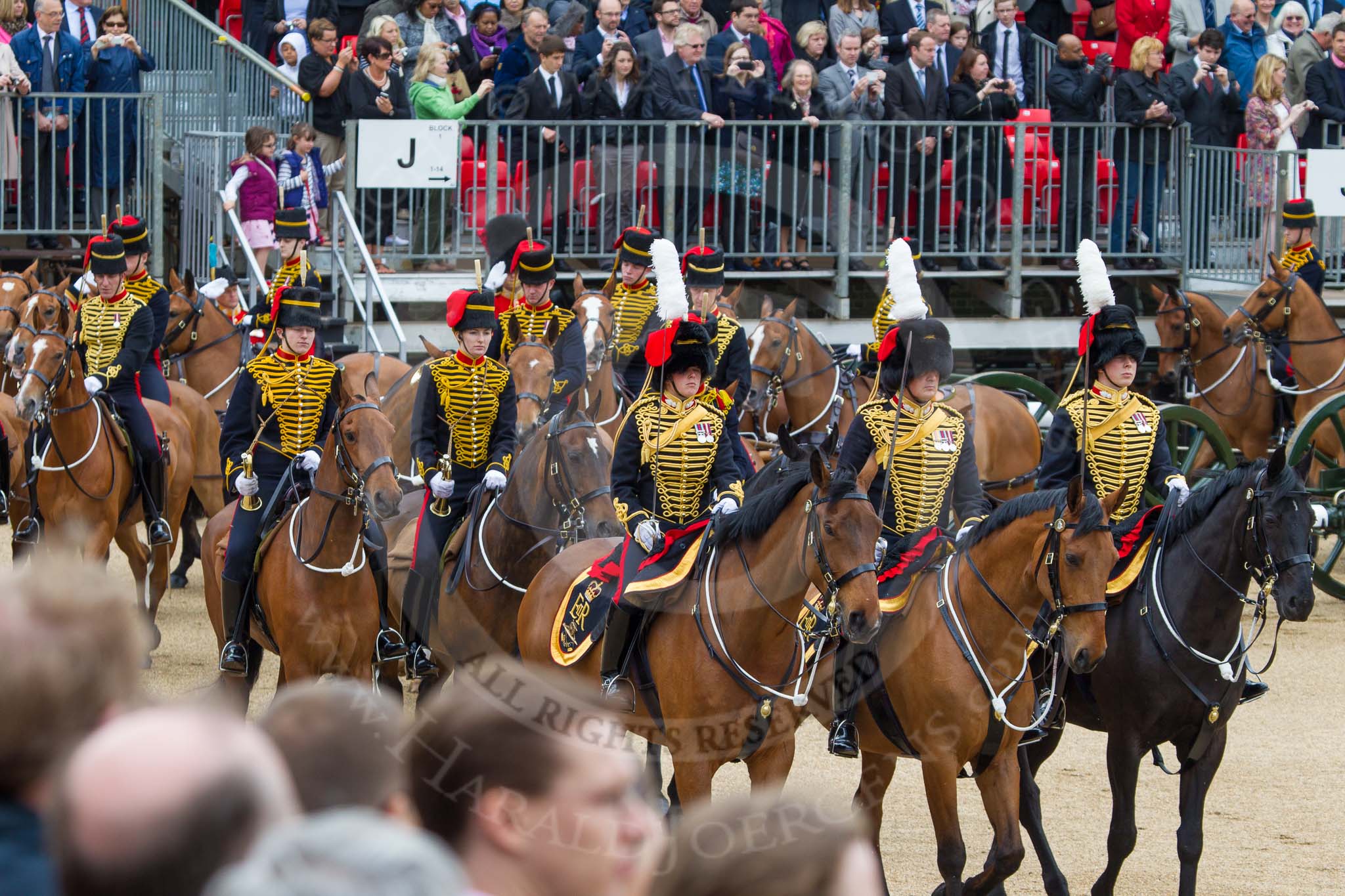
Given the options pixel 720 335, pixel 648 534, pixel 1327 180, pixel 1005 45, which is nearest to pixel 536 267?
pixel 720 335

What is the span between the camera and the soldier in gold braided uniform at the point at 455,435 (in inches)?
342

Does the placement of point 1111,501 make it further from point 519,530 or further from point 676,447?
point 519,530

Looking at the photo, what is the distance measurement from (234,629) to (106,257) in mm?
3913

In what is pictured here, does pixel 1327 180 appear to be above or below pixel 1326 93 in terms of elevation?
below

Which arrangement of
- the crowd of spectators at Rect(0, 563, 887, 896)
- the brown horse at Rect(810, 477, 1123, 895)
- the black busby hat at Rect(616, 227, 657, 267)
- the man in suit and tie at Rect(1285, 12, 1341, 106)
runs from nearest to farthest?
1. the crowd of spectators at Rect(0, 563, 887, 896)
2. the brown horse at Rect(810, 477, 1123, 895)
3. the black busby hat at Rect(616, 227, 657, 267)
4. the man in suit and tie at Rect(1285, 12, 1341, 106)

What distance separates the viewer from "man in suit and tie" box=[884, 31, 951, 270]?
605 inches

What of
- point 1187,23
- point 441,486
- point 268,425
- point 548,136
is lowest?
point 441,486

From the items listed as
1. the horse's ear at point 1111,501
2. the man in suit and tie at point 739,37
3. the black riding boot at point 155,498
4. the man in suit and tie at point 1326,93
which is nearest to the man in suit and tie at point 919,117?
the man in suit and tie at point 739,37

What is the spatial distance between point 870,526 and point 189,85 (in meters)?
11.8

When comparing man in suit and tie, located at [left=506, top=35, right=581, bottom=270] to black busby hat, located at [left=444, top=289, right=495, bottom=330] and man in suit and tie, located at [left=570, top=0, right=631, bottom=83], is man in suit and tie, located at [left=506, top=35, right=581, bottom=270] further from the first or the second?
black busby hat, located at [left=444, top=289, right=495, bottom=330]

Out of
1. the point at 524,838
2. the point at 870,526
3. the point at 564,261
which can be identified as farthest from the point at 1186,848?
the point at 564,261

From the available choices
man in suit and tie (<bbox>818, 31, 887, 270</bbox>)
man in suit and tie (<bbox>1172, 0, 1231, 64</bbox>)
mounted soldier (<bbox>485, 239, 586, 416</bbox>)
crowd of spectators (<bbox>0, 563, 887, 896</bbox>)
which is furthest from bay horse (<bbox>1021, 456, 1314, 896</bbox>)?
man in suit and tie (<bbox>1172, 0, 1231, 64</bbox>)

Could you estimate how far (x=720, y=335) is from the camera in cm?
1099

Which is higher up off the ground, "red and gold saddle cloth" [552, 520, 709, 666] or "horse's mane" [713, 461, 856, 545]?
"horse's mane" [713, 461, 856, 545]
